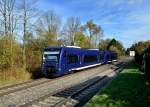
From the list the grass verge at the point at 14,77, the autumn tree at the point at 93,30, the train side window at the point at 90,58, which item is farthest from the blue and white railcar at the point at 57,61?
the autumn tree at the point at 93,30

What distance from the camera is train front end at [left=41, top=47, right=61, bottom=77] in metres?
26.4

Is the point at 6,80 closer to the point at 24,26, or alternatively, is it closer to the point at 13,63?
the point at 13,63

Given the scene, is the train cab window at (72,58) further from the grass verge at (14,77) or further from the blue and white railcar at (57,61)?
the grass verge at (14,77)

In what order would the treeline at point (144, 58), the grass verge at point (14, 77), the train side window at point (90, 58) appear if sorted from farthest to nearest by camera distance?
the train side window at point (90, 58) < the treeline at point (144, 58) < the grass verge at point (14, 77)

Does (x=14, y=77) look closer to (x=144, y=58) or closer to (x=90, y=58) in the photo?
(x=144, y=58)

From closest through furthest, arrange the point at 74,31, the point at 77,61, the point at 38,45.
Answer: the point at 77,61
the point at 38,45
the point at 74,31

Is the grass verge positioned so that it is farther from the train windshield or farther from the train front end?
the train windshield

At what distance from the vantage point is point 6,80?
23312mm

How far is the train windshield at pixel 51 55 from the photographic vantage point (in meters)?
26.6

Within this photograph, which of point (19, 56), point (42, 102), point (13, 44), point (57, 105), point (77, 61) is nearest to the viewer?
point (57, 105)

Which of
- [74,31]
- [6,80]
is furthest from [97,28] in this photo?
[6,80]

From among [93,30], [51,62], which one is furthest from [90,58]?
[93,30]

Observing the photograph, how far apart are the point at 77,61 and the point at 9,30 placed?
8.94 m

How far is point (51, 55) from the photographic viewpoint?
2694cm
